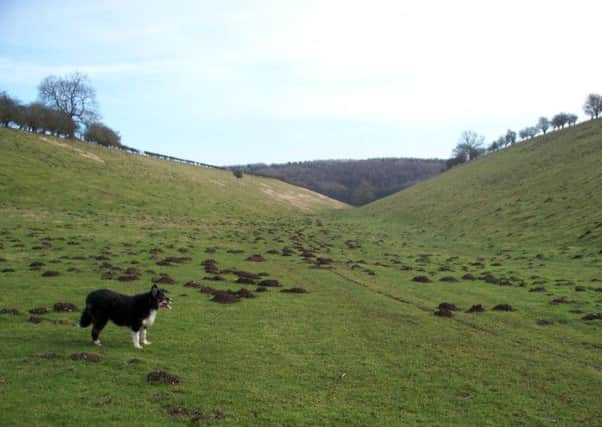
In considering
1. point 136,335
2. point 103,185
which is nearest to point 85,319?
point 136,335

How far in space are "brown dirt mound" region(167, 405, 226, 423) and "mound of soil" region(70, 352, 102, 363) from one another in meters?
3.72

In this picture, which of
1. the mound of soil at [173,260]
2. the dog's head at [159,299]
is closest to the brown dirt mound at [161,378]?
the dog's head at [159,299]

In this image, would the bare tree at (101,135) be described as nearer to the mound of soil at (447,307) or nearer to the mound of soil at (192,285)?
the mound of soil at (192,285)

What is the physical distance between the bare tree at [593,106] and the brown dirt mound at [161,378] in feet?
539

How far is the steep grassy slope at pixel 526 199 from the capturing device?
2206 inches

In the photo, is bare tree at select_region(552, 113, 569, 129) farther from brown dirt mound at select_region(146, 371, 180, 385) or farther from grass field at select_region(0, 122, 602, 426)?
brown dirt mound at select_region(146, 371, 180, 385)

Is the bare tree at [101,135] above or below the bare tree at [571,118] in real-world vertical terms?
below

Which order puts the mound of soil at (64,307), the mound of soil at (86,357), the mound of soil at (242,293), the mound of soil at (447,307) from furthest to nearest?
the mound of soil at (242,293) → the mound of soil at (447,307) → the mound of soil at (64,307) → the mound of soil at (86,357)

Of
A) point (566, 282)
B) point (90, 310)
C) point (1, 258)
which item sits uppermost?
point (566, 282)

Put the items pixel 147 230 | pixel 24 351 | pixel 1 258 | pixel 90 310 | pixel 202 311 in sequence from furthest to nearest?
pixel 147 230, pixel 1 258, pixel 202 311, pixel 90 310, pixel 24 351

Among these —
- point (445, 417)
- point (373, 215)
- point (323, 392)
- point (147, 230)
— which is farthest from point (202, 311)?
point (373, 215)

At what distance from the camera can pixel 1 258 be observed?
30234mm

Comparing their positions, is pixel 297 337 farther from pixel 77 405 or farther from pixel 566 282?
pixel 566 282

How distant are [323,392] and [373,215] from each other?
100 metres
